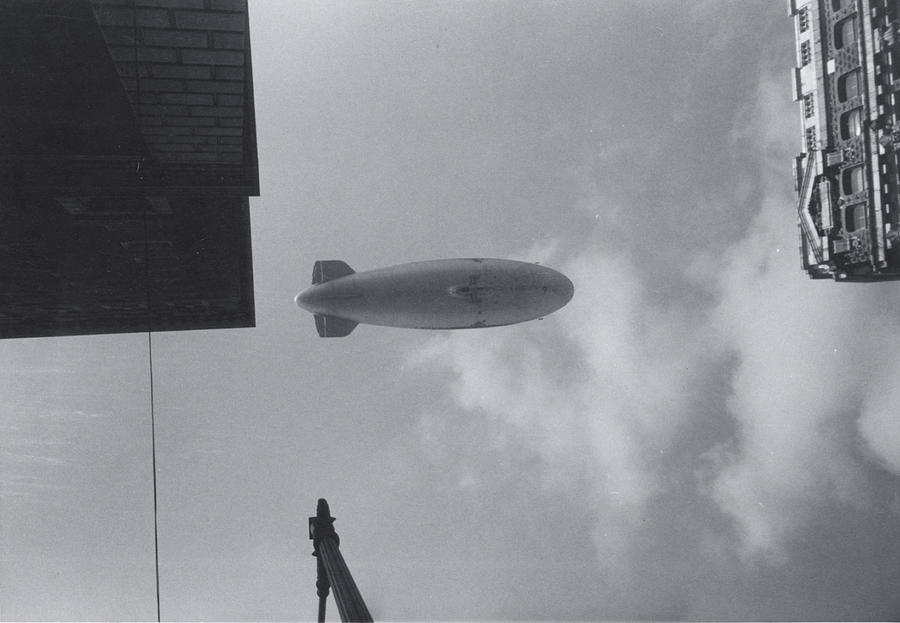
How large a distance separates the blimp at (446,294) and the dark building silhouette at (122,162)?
548 cm

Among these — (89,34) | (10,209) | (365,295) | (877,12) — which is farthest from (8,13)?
(877,12)

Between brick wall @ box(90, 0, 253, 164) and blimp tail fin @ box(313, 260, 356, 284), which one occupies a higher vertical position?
brick wall @ box(90, 0, 253, 164)

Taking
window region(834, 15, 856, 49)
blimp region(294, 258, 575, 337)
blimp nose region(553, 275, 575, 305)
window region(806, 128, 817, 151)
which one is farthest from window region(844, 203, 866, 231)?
blimp region(294, 258, 575, 337)

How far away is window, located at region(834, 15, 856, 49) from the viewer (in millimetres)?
20922

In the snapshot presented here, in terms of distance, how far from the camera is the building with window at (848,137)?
19469 millimetres

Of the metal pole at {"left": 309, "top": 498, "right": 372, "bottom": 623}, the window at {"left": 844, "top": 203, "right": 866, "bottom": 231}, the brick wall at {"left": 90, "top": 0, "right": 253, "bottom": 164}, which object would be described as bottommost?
the metal pole at {"left": 309, "top": 498, "right": 372, "bottom": 623}

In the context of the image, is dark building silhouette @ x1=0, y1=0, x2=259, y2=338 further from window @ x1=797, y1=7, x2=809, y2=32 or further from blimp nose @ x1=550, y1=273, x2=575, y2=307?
window @ x1=797, y1=7, x2=809, y2=32

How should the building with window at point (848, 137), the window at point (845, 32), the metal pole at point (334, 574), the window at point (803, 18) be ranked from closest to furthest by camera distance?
the metal pole at point (334, 574)
the building with window at point (848, 137)
the window at point (845, 32)
the window at point (803, 18)

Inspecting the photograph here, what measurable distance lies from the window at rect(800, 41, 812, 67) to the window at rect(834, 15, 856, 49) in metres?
1.37

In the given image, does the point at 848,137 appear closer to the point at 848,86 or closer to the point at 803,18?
the point at 848,86

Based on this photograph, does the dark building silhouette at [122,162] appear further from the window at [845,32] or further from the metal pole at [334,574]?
the window at [845,32]

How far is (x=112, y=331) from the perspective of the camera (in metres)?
20.6

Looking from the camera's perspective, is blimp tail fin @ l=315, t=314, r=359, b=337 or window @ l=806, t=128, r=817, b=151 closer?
blimp tail fin @ l=315, t=314, r=359, b=337

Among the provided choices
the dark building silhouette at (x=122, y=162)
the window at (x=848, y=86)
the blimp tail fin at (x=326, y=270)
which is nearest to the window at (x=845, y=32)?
the window at (x=848, y=86)
